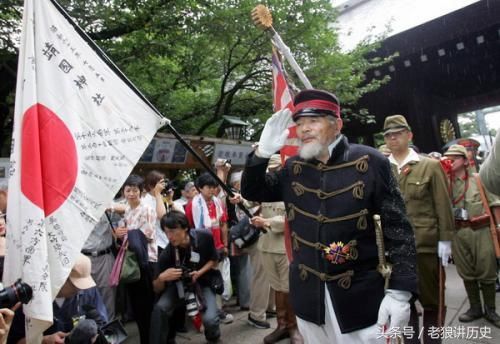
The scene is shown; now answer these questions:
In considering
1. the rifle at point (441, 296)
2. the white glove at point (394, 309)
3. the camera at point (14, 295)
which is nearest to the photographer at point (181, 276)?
the camera at point (14, 295)

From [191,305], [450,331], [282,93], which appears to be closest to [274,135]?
[282,93]

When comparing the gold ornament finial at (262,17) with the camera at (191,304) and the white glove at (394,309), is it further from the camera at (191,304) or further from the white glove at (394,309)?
the camera at (191,304)

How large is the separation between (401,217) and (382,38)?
30.9 feet

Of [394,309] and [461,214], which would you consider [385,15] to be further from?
[394,309]

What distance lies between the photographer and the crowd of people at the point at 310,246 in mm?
2107

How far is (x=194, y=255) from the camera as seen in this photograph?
3.95m

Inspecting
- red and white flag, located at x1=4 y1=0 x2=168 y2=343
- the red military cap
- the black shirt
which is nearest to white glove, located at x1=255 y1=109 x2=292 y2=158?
the red military cap

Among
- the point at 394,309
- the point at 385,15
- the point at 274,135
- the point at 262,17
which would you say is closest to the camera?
the point at 394,309

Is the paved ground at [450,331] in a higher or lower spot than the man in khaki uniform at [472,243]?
lower

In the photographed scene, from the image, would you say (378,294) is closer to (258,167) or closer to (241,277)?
(258,167)

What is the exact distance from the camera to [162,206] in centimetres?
461

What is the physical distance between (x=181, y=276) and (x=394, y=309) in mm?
2341

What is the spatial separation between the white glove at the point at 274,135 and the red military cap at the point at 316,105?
0.12 m

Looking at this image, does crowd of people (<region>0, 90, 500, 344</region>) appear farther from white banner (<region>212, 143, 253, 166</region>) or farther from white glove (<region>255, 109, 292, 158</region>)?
white banner (<region>212, 143, 253, 166</region>)
